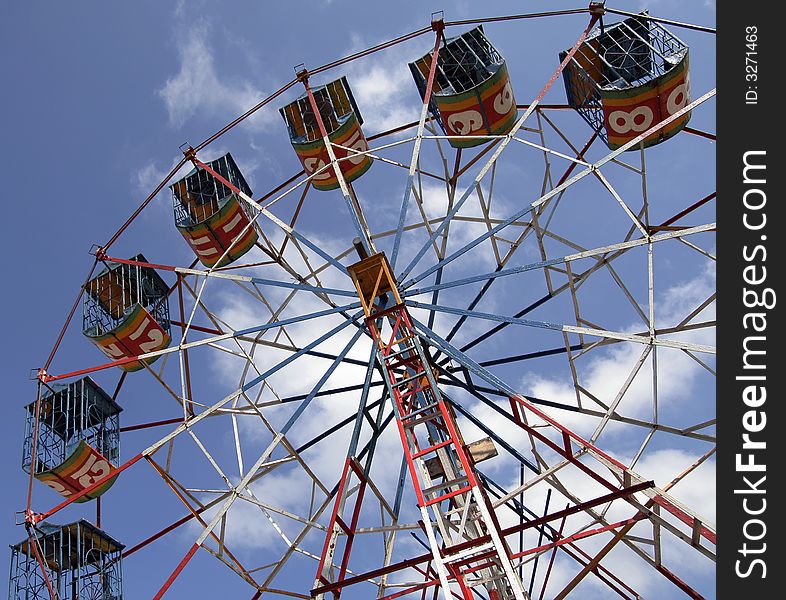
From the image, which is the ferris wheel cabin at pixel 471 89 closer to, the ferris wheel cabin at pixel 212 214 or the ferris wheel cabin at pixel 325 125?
the ferris wheel cabin at pixel 325 125

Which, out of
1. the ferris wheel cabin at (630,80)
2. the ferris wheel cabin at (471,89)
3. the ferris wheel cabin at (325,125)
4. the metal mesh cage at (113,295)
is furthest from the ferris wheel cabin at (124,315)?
the ferris wheel cabin at (630,80)

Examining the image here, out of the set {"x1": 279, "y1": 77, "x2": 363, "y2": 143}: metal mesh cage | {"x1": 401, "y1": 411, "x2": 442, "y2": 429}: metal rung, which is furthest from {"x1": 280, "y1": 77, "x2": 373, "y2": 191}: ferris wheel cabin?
{"x1": 401, "y1": 411, "x2": 442, "y2": 429}: metal rung

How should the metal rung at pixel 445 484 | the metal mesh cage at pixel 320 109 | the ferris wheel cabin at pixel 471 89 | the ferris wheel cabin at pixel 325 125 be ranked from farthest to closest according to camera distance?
the metal mesh cage at pixel 320 109, the ferris wheel cabin at pixel 325 125, the ferris wheel cabin at pixel 471 89, the metal rung at pixel 445 484

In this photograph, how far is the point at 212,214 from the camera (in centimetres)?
2061

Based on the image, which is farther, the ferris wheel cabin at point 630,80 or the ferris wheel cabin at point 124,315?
the ferris wheel cabin at point 124,315

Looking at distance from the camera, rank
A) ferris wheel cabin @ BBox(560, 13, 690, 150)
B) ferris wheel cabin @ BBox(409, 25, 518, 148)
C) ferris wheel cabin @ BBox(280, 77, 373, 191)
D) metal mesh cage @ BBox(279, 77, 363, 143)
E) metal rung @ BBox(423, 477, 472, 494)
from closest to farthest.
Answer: metal rung @ BBox(423, 477, 472, 494) < ferris wheel cabin @ BBox(560, 13, 690, 150) < ferris wheel cabin @ BBox(409, 25, 518, 148) < ferris wheel cabin @ BBox(280, 77, 373, 191) < metal mesh cage @ BBox(279, 77, 363, 143)

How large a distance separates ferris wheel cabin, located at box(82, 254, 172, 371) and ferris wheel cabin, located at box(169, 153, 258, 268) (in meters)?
1.52

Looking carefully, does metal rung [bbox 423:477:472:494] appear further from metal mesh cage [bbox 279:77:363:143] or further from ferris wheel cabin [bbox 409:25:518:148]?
metal mesh cage [bbox 279:77:363:143]

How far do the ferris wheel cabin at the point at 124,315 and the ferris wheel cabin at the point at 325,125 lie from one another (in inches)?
200

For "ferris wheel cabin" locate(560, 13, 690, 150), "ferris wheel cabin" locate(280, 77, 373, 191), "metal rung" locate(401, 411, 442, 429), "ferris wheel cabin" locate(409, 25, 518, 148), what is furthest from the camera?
"ferris wheel cabin" locate(280, 77, 373, 191)

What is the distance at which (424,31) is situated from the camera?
1909cm

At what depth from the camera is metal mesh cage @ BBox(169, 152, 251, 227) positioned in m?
20.9

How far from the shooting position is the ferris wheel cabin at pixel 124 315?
19.9m
